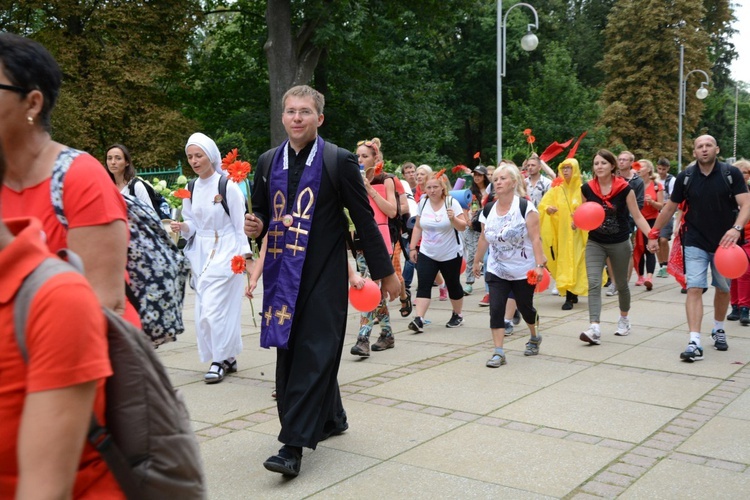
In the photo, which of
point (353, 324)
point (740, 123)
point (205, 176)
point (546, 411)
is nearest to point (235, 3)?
point (353, 324)

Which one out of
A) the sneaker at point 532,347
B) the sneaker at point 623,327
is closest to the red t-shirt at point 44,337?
the sneaker at point 532,347

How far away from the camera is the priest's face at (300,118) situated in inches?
188

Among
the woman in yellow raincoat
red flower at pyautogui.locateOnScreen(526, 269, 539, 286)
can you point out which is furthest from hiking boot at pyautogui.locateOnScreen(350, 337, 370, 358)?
the woman in yellow raincoat

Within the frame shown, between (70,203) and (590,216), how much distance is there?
6.90 metres

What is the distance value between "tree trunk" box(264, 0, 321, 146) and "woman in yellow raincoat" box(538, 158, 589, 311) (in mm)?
13547

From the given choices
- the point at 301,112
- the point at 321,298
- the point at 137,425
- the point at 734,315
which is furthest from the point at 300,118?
the point at 734,315

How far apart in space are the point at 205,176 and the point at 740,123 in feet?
271

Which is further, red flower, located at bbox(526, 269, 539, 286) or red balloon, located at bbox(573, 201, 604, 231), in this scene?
red balloon, located at bbox(573, 201, 604, 231)

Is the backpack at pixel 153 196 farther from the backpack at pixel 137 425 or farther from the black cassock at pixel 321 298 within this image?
the backpack at pixel 137 425

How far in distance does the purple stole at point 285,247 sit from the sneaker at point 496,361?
316 cm

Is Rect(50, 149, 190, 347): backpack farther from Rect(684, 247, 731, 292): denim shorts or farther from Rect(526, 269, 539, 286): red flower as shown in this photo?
Rect(684, 247, 731, 292): denim shorts

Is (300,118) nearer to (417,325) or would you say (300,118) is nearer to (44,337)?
(44,337)

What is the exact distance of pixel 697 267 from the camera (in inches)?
310

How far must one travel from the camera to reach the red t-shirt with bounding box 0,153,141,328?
2.44 metres
